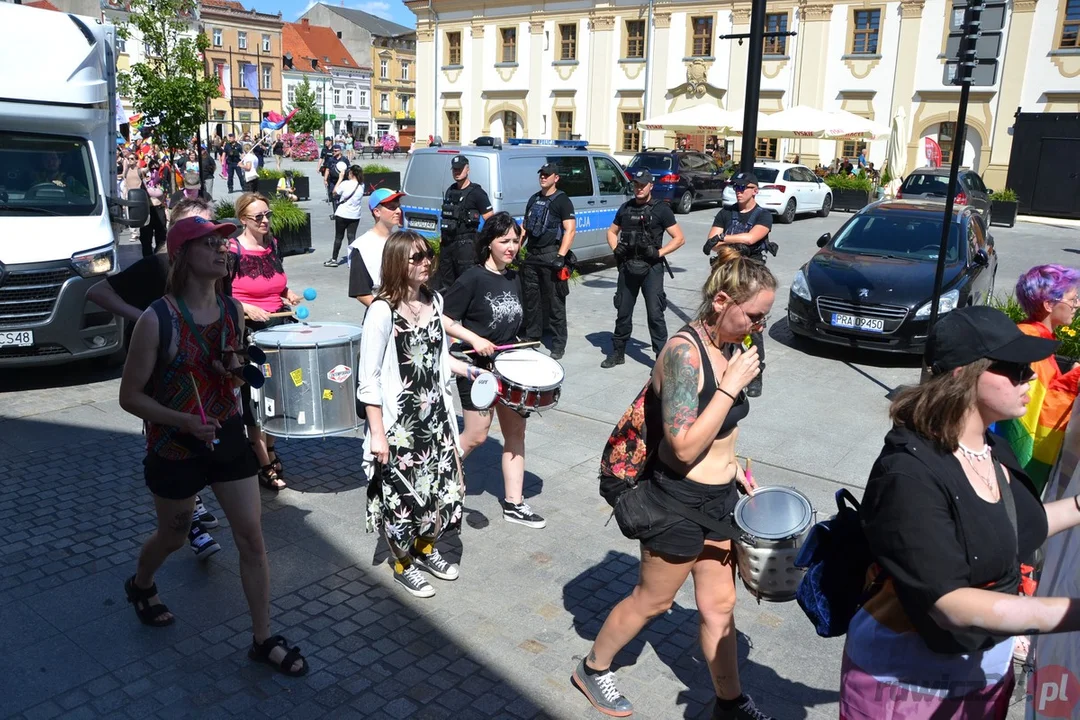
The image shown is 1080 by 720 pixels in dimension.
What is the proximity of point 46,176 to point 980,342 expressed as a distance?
28.9ft

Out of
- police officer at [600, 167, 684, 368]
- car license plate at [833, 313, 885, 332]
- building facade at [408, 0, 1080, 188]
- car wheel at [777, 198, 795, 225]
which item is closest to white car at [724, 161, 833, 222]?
car wheel at [777, 198, 795, 225]

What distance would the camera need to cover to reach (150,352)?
3.51 meters

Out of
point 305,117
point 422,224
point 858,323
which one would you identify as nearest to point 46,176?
point 422,224

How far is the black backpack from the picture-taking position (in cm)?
249

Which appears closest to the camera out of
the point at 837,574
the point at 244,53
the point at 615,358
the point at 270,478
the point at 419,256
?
the point at 837,574

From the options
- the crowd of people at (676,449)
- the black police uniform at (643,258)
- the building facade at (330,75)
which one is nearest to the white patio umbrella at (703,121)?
the black police uniform at (643,258)

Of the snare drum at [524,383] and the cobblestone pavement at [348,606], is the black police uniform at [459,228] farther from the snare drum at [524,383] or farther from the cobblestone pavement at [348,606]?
the snare drum at [524,383]

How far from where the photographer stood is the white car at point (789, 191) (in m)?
23.2

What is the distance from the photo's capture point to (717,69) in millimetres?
38312

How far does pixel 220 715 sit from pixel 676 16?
39818 millimetres

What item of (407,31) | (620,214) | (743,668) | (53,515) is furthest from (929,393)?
(407,31)

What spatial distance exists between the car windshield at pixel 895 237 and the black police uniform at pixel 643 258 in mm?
3120

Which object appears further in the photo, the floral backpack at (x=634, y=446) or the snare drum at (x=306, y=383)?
the snare drum at (x=306, y=383)

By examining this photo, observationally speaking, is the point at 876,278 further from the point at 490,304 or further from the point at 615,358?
the point at 490,304
